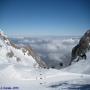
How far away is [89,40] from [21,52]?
34.7 meters

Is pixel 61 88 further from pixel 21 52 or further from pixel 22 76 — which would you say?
pixel 21 52

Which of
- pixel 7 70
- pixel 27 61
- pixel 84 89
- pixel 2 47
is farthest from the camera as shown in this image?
pixel 27 61

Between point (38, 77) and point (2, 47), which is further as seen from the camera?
point (2, 47)

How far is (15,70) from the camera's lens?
119ft

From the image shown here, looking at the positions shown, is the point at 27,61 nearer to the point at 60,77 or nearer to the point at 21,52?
the point at 21,52

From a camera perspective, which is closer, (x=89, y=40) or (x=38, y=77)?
(x=38, y=77)

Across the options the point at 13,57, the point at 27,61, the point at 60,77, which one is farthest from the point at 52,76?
the point at 27,61

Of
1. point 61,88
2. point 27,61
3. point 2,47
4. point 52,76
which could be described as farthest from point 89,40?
point 61,88

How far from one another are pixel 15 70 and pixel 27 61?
6217cm

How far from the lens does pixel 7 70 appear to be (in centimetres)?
3544

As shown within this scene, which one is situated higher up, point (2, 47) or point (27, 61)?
point (2, 47)

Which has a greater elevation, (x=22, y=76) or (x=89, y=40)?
(x=89, y=40)

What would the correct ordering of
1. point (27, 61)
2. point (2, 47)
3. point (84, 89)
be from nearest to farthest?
point (84, 89)
point (2, 47)
point (27, 61)

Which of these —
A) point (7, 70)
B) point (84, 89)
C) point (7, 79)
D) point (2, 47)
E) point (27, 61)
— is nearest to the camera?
point (84, 89)
